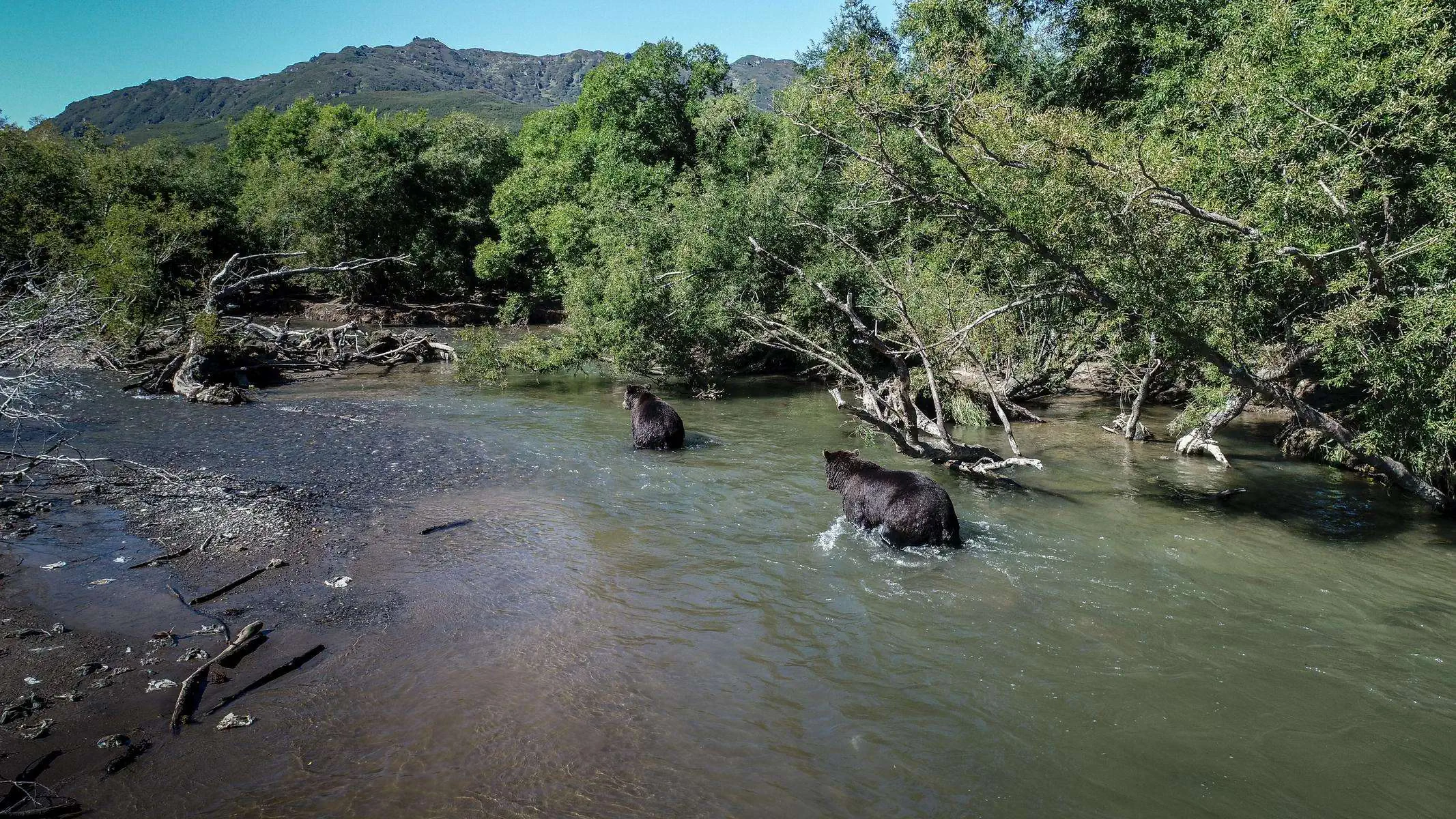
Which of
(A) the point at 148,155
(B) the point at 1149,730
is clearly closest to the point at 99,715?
(B) the point at 1149,730

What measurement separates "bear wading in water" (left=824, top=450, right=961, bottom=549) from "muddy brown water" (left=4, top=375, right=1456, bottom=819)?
30 centimetres

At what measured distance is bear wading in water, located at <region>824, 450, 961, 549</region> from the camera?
986 cm

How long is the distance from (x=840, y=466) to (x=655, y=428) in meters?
4.80

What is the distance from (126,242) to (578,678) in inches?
861

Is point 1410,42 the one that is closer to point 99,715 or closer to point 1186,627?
point 1186,627

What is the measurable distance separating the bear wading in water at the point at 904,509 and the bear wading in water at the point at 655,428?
5384 mm

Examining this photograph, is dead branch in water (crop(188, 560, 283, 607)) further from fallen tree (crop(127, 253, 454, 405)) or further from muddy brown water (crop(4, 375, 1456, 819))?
fallen tree (crop(127, 253, 454, 405))

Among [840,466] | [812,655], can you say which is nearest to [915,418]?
[840,466]

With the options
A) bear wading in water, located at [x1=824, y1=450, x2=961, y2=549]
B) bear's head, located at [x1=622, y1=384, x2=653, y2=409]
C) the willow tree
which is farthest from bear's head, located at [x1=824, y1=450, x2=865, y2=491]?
bear's head, located at [x1=622, y1=384, x2=653, y2=409]

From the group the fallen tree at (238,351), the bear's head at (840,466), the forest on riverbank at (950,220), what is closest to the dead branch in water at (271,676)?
the bear's head at (840,466)

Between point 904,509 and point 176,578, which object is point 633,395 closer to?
point 904,509

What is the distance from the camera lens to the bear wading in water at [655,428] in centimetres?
1520

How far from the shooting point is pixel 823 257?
2220cm

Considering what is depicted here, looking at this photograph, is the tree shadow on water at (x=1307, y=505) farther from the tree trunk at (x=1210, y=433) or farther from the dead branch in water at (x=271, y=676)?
the dead branch in water at (x=271, y=676)
